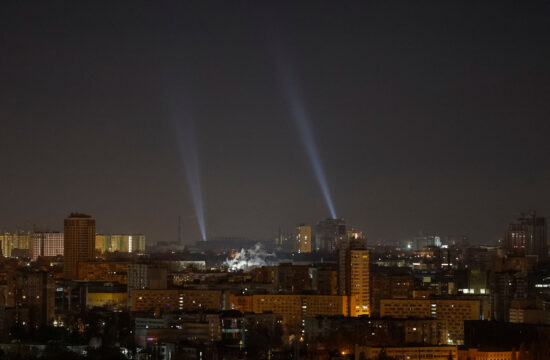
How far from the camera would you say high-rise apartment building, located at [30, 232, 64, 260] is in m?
70.0

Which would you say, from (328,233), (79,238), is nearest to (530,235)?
(328,233)

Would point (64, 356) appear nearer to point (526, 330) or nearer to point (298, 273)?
point (526, 330)

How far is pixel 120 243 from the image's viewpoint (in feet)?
249

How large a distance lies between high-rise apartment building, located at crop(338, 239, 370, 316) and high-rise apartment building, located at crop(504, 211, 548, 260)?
86.8 ft

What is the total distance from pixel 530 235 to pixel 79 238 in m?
21.1

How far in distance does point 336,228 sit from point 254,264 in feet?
25.9

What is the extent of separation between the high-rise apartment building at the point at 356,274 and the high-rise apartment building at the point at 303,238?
1434 inches

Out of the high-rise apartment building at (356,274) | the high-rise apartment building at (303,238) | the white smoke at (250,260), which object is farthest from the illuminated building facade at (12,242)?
the high-rise apartment building at (356,274)

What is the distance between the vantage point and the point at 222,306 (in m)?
35.7

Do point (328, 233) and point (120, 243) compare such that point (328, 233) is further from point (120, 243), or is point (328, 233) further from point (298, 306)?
point (298, 306)

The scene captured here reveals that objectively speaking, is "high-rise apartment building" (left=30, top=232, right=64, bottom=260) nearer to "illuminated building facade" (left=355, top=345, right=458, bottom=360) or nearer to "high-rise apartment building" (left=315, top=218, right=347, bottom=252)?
"high-rise apartment building" (left=315, top=218, right=347, bottom=252)

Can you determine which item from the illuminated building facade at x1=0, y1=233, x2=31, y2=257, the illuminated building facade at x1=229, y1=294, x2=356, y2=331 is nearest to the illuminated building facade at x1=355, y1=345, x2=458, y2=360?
the illuminated building facade at x1=229, y1=294, x2=356, y2=331

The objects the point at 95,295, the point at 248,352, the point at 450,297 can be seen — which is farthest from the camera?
the point at 95,295

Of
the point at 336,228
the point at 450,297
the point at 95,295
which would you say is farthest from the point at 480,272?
the point at 336,228
